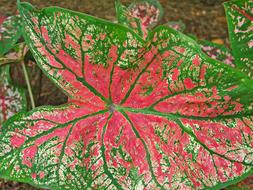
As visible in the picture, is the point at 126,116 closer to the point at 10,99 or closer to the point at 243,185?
the point at 243,185

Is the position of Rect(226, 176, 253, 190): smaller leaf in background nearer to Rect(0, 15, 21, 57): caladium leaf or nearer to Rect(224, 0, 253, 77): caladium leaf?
Rect(224, 0, 253, 77): caladium leaf

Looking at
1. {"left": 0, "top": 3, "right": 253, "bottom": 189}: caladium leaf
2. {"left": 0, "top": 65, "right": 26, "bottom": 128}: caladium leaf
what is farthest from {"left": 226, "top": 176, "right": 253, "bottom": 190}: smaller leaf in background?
{"left": 0, "top": 65, "right": 26, "bottom": 128}: caladium leaf

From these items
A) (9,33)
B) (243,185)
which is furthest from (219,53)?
(9,33)

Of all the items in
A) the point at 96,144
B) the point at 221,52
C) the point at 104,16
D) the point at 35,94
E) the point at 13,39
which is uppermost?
the point at 104,16

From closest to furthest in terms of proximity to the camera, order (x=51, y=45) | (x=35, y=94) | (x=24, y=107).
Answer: (x=51, y=45)
(x=24, y=107)
(x=35, y=94)

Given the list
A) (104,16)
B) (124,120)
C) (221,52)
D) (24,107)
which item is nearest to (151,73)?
(124,120)

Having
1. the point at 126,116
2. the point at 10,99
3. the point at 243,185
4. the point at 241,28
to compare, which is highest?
the point at 10,99

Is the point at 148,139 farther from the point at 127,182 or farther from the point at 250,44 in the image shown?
the point at 250,44
